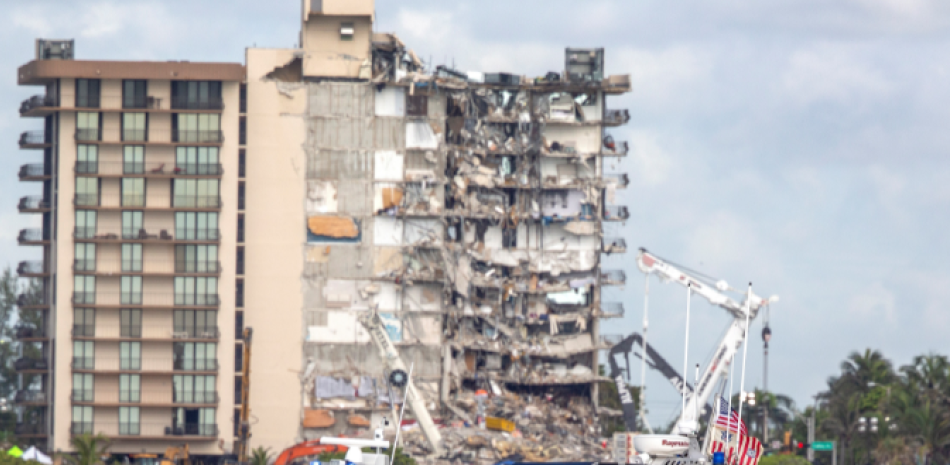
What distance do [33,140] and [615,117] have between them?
47.7m

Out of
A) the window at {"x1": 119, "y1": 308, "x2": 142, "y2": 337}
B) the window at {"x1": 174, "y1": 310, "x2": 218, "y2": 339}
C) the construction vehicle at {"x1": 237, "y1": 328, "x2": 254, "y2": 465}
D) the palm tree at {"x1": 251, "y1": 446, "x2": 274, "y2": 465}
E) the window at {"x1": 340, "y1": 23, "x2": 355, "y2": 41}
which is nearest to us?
the palm tree at {"x1": 251, "y1": 446, "x2": 274, "y2": 465}

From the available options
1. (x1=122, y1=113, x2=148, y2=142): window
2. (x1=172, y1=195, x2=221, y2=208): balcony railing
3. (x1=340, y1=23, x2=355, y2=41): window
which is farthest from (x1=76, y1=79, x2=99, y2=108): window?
(x1=340, y1=23, x2=355, y2=41): window

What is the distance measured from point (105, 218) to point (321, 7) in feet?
78.8

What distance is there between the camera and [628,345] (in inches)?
5630

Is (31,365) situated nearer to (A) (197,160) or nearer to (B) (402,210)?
(A) (197,160)

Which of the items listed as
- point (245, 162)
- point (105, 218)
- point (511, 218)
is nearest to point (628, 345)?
point (511, 218)

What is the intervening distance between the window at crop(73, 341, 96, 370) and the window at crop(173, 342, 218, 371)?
21.2 ft

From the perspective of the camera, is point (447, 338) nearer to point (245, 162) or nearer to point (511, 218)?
point (511, 218)

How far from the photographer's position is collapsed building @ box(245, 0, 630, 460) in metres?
141

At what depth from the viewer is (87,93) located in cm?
13912

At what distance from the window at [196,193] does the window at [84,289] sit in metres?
8.98

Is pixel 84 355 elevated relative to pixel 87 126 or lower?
lower

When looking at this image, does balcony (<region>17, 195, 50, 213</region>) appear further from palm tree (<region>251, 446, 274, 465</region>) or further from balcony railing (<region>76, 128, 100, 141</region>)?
palm tree (<region>251, 446, 274, 465</region>)

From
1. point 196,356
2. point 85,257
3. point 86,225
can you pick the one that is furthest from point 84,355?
point 86,225
